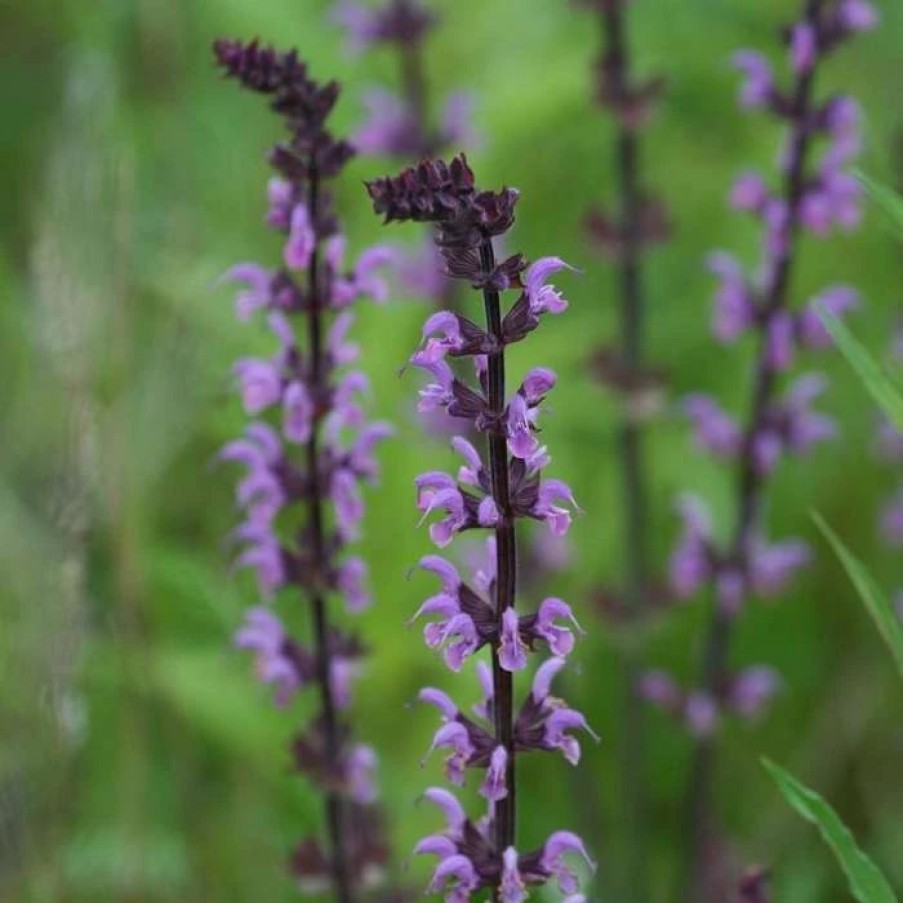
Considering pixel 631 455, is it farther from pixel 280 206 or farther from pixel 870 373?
pixel 870 373

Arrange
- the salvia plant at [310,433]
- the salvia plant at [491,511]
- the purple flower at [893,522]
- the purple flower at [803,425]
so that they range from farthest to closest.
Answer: the purple flower at [893,522], the purple flower at [803,425], the salvia plant at [310,433], the salvia plant at [491,511]

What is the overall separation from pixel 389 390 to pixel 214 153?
184cm

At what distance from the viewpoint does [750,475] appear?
3.84m

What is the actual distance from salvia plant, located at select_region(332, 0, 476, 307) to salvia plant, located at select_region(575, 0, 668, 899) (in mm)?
510

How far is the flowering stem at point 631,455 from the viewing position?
155 inches

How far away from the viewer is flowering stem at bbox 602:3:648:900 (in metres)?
3.94

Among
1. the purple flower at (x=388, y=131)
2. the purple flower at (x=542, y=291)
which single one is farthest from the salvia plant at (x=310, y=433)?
the purple flower at (x=388, y=131)

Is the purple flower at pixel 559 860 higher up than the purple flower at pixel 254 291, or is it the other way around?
the purple flower at pixel 254 291

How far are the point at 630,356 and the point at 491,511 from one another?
2.25 m

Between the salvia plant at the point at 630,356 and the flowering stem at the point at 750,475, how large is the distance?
0.49 ft

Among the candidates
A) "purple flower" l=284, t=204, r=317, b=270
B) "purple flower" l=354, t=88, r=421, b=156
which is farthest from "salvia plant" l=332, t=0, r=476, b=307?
"purple flower" l=284, t=204, r=317, b=270

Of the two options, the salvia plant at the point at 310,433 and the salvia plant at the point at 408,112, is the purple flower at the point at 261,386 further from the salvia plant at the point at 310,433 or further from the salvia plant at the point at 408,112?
the salvia plant at the point at 408,112

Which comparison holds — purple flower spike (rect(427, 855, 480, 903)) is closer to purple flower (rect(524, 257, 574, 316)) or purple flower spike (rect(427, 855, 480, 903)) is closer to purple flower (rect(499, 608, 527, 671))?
purple flower (rect(499, 608, 527, 671))

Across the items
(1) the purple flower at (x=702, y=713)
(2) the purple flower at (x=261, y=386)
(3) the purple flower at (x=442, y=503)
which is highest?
(2) the purple flower at (x=261, y=386)
